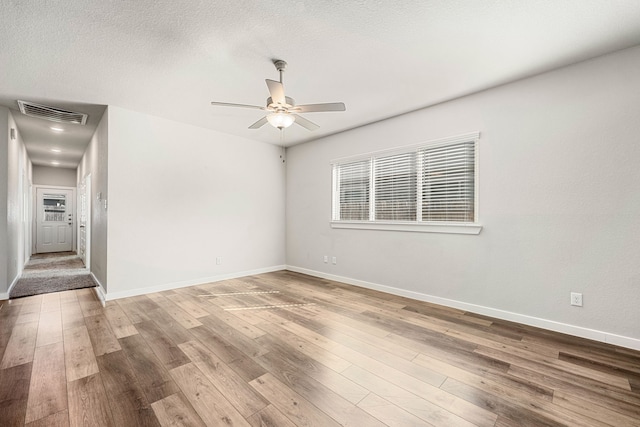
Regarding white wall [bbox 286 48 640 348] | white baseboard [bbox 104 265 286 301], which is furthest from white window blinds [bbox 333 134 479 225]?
white baseboard [bbox 104 265 286 301]

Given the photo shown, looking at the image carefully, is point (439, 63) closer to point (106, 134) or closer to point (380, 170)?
point (380, 170)

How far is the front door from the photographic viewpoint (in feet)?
26.2

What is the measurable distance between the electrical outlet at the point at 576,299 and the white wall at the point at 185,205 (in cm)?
461

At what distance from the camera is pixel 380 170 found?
4359mm

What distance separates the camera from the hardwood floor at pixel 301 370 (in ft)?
5.24

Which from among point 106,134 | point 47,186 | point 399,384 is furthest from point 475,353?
point 47,186

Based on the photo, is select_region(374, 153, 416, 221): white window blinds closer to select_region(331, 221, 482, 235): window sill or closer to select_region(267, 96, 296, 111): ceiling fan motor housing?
select_region(331, 221, 482, 235): window sill

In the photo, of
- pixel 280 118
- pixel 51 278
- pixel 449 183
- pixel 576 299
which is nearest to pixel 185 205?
pixel 280 118

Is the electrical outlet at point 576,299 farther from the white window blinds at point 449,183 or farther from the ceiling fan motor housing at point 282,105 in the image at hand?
the ceiling fan motor housing at point 282,105

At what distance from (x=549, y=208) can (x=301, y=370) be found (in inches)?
113

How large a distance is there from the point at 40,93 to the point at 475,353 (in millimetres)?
5486

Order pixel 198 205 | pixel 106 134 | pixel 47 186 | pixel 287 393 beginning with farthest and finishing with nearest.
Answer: pixel 47 186 < pixel 198 205 < pixel 106 134 < pixel 287 393

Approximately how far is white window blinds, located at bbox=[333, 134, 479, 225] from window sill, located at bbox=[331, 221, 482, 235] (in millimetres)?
51

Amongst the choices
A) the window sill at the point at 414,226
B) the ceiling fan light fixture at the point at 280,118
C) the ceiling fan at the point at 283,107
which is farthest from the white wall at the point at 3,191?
the window sill at the point at 414,226
